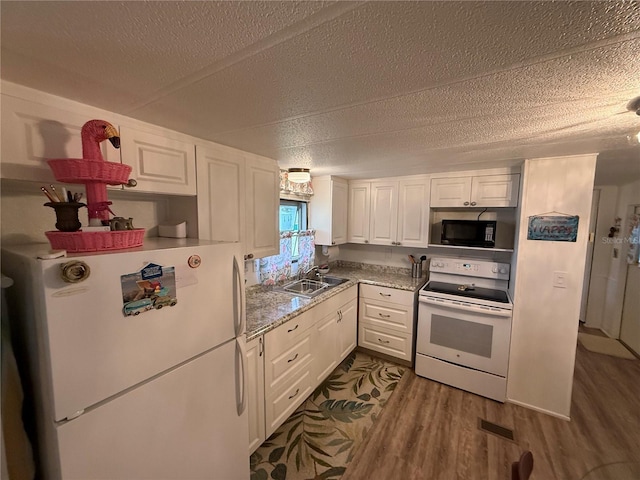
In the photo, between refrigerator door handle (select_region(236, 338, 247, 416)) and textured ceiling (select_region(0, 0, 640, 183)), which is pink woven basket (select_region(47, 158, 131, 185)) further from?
refrigerator door handle (select_region(236, 338, 247, 416))

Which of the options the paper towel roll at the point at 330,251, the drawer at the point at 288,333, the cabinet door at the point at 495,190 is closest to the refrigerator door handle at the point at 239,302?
the drawer at the point at 288,333

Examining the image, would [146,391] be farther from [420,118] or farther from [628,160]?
[628,160]

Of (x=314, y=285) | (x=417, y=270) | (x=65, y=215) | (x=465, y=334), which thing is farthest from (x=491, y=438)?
(x=65, y=215)

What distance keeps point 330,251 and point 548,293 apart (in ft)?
7.70

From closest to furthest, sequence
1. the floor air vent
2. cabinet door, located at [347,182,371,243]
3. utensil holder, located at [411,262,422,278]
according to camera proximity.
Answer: the floor air vent
utensil holder, located at [411,262,422,278]
cabinet door, located at [347,182,371,243]

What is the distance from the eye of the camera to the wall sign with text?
6.70 feet

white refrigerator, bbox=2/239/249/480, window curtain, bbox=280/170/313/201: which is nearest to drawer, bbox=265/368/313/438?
white refrigerator, bbox=2/239/249/480

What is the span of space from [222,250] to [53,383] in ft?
2.36

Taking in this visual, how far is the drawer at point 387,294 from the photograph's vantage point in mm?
2795

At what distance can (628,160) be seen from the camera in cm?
213

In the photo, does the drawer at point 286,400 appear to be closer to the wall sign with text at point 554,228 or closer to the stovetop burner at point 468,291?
the stovetop burner at point 468,291

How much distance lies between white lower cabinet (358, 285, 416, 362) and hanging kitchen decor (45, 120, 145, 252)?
248 centimetres

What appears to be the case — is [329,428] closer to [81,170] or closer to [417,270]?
[417,270]

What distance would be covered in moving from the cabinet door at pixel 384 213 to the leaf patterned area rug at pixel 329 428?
4.97ft
